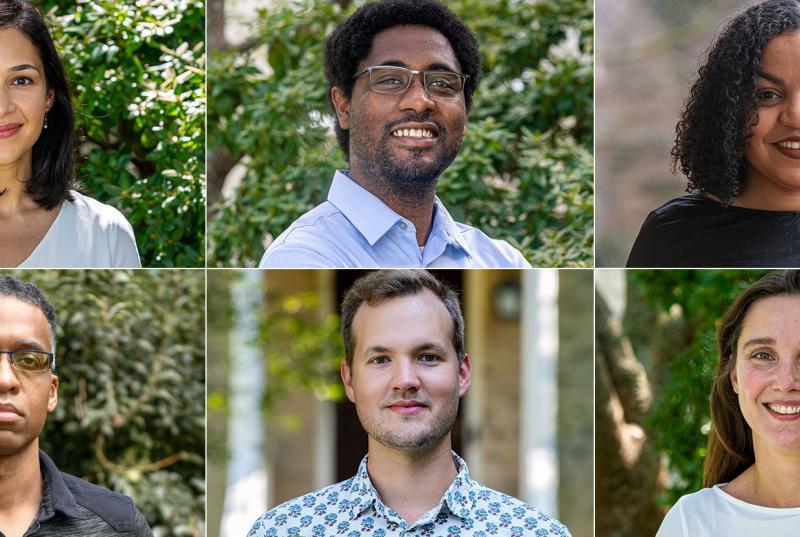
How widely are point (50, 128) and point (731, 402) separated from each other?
2.67 metres

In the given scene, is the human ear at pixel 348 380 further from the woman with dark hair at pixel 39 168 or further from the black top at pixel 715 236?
the black top at pixel 715 236

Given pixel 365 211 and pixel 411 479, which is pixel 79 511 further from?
pixel 365 211

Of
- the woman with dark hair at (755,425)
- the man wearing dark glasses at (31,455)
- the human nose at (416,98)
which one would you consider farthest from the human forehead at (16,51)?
the woman with dark hair at (755,425)

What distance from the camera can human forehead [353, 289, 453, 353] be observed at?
4230 mm

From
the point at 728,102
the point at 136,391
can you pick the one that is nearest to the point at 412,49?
the point at 728,102

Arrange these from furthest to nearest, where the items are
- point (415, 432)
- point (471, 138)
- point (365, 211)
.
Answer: point (471, 138) → point (365, 211) → point (415, 432)

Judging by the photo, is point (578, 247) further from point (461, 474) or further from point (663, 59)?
point (461, 474)

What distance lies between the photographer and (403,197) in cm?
458

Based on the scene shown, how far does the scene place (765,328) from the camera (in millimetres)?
4414

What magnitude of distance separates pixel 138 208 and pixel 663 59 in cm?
212

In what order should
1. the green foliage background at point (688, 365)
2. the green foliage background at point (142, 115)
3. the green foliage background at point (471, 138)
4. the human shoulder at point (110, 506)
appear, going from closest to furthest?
the human shoulder at point (110, 506) < the green foliage background at point (688, 365) < the green foliage background at point (142, 115) < the green foliage background at point (471, 138)

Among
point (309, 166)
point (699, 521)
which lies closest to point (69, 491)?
point (309, 166)

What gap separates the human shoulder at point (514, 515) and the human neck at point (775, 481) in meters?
0.69

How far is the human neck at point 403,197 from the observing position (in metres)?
4.57
